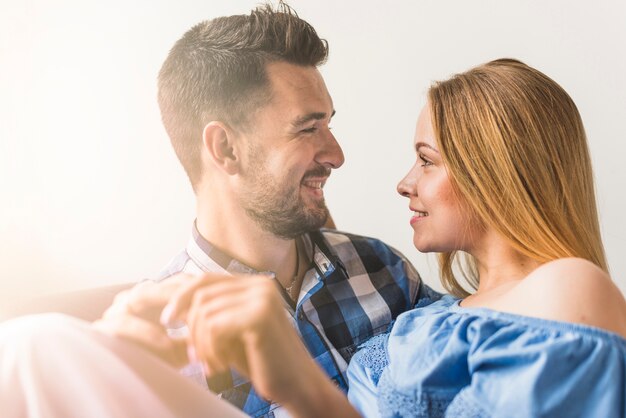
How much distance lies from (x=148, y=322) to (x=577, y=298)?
412 millimetres

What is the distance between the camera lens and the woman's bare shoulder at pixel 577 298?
2.19 ft

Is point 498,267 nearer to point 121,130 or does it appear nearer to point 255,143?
point 255,143

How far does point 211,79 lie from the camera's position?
0.81 m

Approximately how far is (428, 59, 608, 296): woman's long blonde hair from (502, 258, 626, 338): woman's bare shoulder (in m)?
0.09

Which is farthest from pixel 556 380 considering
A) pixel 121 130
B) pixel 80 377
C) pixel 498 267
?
pixel 121 130

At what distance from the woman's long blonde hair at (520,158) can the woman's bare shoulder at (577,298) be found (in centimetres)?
9

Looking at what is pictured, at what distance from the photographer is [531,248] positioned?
799mm

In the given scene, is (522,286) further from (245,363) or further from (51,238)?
(51,238)

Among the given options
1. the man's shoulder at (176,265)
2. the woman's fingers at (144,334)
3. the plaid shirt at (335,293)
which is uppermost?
the woman's fingers at (144,334)

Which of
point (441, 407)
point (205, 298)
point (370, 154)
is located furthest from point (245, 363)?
point (370, 154)

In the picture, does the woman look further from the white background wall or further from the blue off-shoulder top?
the white background wall

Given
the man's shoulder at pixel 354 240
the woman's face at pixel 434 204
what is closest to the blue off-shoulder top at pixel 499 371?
the woman's face at pixel 434 204

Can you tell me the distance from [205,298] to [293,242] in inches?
14.4

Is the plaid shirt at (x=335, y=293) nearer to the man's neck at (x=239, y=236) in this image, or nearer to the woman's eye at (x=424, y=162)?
the man's neck at (x=239, y=236)
